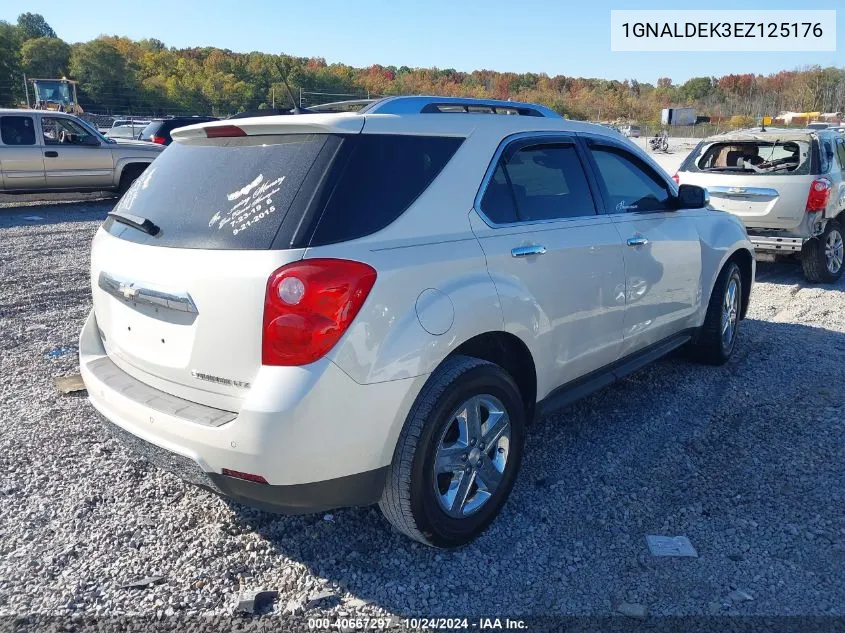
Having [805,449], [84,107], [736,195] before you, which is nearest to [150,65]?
[84,107]

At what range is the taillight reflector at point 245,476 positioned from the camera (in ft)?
8.09

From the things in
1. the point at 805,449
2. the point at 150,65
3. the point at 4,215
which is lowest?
the point at 805,449

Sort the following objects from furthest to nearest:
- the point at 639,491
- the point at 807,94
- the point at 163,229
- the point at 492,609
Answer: the point at 807,94 < the point at 639,491 < the point at 163,229 < the point at 492,609

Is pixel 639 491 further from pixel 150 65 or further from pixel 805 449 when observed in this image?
pixel 150 65

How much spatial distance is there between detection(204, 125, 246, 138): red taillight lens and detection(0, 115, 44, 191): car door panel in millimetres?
12016

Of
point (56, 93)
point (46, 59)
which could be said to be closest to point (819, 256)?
point (56, 93)

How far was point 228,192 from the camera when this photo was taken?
273cm

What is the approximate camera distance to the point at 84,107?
120 ft

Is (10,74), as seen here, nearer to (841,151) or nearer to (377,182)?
(841,151)

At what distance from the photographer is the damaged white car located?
784cm

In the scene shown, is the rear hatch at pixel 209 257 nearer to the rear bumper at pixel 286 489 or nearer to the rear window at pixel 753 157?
the rear bumper at pixel 286 489

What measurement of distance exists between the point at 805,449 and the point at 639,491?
117 cm

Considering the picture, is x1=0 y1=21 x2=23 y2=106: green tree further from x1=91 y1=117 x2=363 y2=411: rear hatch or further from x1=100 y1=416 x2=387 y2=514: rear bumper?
x1=100 y1=416 x2=387 y2=514: rear bumper

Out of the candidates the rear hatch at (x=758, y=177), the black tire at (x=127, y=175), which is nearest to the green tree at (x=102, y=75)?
the black tire at (x=127, y=175)
